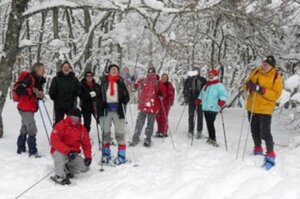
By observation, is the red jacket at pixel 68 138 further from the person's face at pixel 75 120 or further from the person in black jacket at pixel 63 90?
the person in black jacket at pixel 63 90

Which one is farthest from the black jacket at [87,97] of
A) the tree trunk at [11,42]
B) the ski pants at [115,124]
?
the tree trunk at [11,42]

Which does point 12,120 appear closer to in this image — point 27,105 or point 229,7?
point 27,105

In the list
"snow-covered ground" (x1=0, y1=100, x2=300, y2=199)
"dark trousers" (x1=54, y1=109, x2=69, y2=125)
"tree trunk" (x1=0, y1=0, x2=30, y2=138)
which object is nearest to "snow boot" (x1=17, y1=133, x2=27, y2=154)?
"snow-covered ground" (x1=0, y1=100, x2=300, y2=199)

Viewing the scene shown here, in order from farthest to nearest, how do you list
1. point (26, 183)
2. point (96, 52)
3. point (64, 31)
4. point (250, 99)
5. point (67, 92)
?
point (64, 31)
point (96, 52)
point (67, 92)
point (250, 99)
point (26, 183)

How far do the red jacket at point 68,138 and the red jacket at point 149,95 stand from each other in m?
2.18

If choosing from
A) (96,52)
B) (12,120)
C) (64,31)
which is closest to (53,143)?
(12,120)

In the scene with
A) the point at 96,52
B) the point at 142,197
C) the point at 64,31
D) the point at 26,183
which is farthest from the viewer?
the point at 64,31

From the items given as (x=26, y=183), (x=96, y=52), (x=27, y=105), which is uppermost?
(x=96, y=52)

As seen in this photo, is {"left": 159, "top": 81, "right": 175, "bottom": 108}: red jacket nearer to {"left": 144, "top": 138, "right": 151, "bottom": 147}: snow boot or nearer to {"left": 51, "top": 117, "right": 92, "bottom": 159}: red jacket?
{"left": 144, "top": 138, "right": 151, "bottom": 147}: snow boot

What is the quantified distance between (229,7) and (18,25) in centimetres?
484

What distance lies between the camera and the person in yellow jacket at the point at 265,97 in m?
7.05

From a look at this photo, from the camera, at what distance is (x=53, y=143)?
6.98 meters

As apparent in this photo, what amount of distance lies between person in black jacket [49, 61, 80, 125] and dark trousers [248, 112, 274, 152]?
3705mm

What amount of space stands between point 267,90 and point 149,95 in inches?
117
